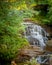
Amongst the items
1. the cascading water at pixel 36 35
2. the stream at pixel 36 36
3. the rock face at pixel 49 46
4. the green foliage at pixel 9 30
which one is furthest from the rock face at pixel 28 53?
the green foliage at pixel 9 30

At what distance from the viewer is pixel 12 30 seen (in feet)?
29.5

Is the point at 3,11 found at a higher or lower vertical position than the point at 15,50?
higher

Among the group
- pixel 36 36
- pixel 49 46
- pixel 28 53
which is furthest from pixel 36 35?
pixel 28 53

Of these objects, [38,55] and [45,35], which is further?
[45,35]

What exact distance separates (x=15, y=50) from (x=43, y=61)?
1.87m

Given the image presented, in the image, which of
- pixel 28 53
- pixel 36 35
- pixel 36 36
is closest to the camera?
pixel 28 53

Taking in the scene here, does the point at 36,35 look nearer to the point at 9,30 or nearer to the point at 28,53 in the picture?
the point at 28,53

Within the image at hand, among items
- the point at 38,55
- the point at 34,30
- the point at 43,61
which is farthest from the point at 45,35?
the point at 43,61

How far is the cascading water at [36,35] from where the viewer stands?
46.7 feet

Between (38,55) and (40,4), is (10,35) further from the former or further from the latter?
(40,4)

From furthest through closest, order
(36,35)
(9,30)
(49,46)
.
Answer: (36,35) → (49,46) → (9,30)

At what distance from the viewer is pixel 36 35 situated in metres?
15.5

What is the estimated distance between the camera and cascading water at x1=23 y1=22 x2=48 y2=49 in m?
14.2

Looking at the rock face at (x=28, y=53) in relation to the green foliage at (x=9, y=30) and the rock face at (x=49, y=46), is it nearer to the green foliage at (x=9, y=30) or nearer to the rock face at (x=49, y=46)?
the rock face at (x=49, y=46)
